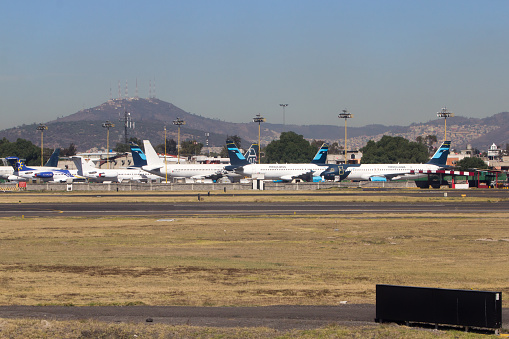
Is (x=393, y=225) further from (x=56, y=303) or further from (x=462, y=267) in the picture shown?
(x=56, y=303)

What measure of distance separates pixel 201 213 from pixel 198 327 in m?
42.1

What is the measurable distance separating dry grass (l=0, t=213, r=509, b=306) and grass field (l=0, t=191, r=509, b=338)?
0.18 ft

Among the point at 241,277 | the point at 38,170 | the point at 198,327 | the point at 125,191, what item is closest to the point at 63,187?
the point at 125,191

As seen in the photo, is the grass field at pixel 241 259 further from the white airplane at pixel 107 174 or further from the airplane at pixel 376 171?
the white airplane at pixel 107 174

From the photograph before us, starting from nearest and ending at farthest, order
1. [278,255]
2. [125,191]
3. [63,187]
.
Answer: [278,255]
[125,191]
[63,187]

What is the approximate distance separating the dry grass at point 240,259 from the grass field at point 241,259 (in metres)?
0.06

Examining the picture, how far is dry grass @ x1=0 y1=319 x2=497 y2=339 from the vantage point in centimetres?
1598

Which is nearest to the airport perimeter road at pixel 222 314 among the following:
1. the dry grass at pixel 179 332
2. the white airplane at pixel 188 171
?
the dry grass at pixel 179 332

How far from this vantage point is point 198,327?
1700 cm

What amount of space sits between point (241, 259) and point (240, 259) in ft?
0.18

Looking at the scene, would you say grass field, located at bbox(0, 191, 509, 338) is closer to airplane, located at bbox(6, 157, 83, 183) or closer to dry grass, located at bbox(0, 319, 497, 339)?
dry grass, located at bbox(0, 319, 497, 339)

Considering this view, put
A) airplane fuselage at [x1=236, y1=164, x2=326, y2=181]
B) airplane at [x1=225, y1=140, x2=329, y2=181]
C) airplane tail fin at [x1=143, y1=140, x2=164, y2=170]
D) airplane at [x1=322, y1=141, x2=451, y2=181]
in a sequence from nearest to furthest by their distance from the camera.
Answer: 1. airplane at [x1=322, y1=141, x2=451, y2=181]
2. airplane at [x1=225, y1=140, x2=329, y2=181]
3. airplane fuselage at [x1=236, y1=164, x2=326, y2=181]
4. airplane tail fin at [x1=143, y1=140, x2=164, y2=170]

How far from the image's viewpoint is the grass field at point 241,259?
72.8 ft

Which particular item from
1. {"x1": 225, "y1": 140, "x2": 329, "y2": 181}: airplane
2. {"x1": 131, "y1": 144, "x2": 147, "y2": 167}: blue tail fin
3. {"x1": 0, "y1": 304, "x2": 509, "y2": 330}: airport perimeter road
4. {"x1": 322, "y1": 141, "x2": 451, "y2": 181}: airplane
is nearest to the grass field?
{"x1": 0, "y1": 304, "x2": 509, "y2": 330}: airport perimeter road
